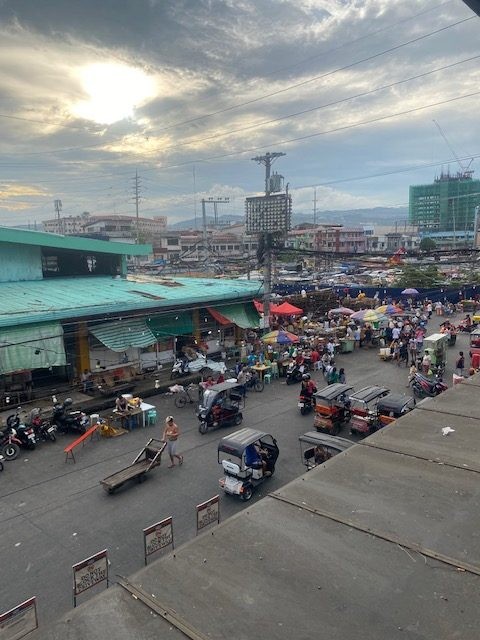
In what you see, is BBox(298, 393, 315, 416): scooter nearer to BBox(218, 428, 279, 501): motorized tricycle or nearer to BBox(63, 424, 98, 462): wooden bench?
BBox(218, 428, 279, 501): motorized tricycle

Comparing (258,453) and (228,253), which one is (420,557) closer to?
(258,453)

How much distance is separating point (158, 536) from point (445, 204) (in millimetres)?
175668

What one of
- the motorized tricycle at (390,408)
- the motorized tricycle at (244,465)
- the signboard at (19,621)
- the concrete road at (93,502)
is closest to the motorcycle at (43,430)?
the concrete road at (93,502)

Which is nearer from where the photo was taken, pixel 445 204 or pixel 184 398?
pixel 184 398

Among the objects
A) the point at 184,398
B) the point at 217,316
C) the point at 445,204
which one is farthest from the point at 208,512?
the point at 445,204

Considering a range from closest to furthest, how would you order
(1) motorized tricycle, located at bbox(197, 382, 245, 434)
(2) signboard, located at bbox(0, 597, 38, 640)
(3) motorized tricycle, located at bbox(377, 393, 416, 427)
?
(2) signboard, located at bbox(0, 597, 38, 640) → (3) motorized tricycle, located at bbox(377, 393, 416, 427) → (1) motorized tricycle, located at bbox(197, 382, 245, 434)

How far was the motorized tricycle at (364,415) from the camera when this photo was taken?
1517 centimetres

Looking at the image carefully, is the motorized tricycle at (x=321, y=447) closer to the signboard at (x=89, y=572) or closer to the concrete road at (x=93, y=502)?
the concrete road at (x=93, y=502)

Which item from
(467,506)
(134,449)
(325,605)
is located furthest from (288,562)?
(134,449)

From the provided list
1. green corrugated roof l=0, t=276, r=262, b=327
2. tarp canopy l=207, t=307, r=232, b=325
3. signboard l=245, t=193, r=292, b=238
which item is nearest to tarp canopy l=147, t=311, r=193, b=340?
green corrugated roof l=0, t=276, r=262, b=327

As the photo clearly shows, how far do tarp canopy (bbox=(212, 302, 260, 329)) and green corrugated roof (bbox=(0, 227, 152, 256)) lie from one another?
18.3ft

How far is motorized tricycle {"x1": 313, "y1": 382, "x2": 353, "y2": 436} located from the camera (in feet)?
50.8

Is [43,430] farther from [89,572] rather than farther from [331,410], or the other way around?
[331,410]

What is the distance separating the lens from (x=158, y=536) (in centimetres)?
815
